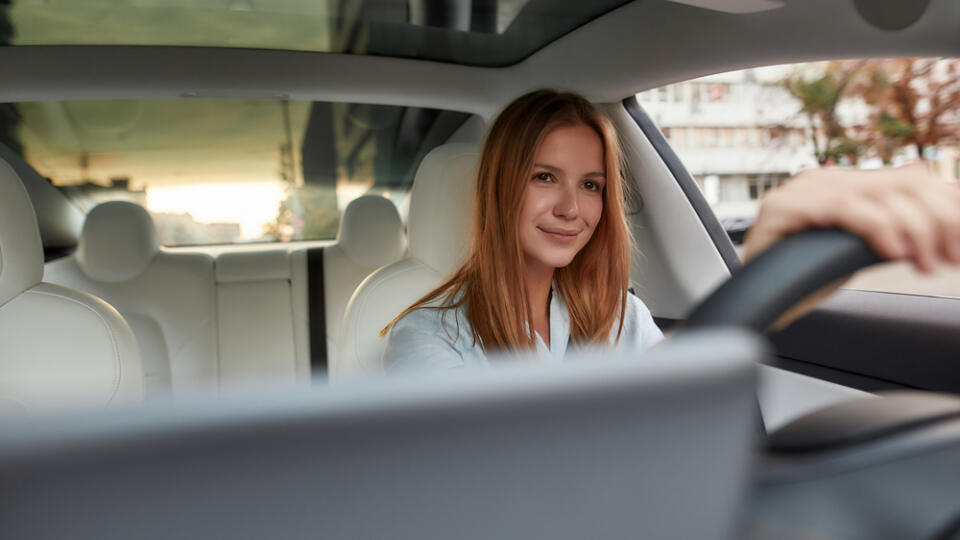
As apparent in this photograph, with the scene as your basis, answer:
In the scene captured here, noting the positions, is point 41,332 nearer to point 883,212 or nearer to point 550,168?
point 550,168

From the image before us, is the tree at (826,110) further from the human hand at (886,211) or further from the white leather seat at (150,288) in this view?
the white leather seat at (150,288)

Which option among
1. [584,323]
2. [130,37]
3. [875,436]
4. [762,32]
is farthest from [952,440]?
[130,37]

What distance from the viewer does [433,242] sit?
1.75 m

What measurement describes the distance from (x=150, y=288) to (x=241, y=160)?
0.55 meters

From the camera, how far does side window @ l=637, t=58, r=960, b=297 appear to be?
1.31 metres

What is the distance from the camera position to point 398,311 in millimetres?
1714

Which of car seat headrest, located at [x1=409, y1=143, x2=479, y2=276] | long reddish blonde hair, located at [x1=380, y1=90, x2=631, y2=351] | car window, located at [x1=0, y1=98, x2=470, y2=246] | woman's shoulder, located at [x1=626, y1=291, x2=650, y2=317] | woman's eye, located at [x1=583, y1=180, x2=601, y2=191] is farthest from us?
car window, located at [x1=0, y1=98, x2=470, y2=246]

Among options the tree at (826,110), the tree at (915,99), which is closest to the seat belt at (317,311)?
the tree at (826,110)

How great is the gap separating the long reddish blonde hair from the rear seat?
779mm

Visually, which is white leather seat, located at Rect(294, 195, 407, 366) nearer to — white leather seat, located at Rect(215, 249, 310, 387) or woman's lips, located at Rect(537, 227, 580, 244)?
white leather seat, located at Rect(215, 249, 310, 387)

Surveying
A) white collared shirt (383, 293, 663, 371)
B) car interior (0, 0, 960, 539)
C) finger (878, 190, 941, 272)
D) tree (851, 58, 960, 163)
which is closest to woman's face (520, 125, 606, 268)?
white collared shirt (383, 293, 663, 371)

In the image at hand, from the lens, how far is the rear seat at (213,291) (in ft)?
6.32

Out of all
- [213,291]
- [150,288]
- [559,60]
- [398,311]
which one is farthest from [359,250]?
[559,60]

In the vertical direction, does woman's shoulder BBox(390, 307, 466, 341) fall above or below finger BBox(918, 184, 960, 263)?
below
